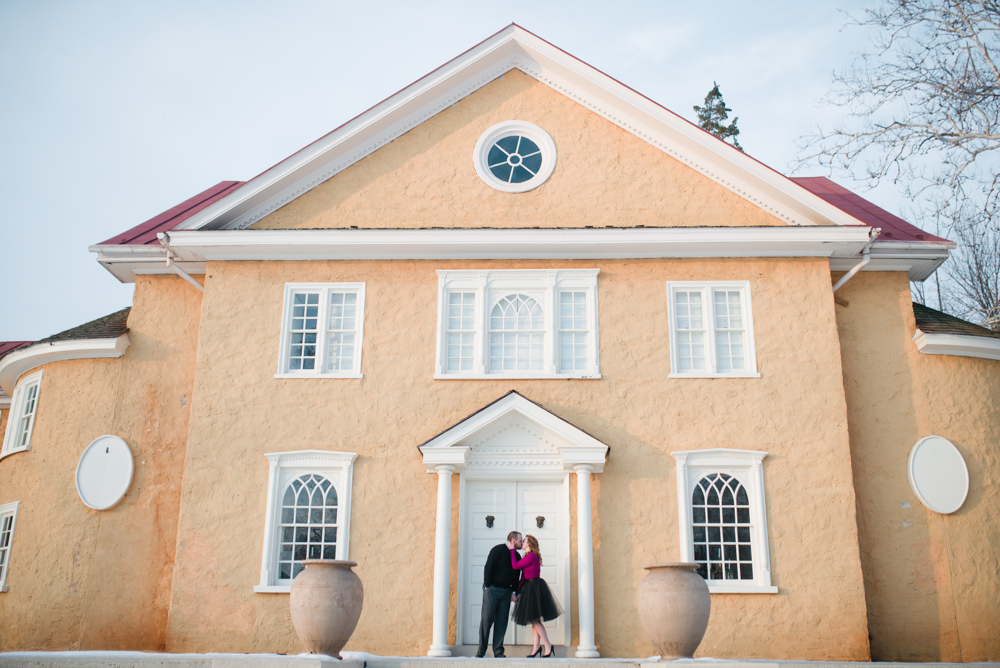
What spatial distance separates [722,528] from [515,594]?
3.68 metres

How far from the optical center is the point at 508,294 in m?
15.4

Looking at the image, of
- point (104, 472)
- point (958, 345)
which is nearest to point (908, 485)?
point (958, 345)

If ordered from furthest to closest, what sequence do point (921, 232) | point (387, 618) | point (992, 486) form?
point (921, 232) → point (992, 486) → point (387, 618)

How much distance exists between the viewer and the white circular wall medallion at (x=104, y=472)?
1518 centimetres

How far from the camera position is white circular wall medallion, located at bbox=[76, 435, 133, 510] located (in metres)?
15.2

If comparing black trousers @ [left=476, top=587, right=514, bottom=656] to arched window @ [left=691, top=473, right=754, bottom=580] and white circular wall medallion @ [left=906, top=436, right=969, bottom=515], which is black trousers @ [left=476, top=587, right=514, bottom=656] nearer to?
arched window @ [left=691, top=473, right=754, bottom=580]

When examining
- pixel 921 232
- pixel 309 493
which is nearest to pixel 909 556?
pixel 921 232

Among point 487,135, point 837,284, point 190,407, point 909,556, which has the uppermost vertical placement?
point 487,135

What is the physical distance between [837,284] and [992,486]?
4.27m

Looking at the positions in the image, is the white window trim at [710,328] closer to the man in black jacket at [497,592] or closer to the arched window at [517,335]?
the arched window at [517,335]

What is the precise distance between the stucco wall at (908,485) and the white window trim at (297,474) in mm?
8653

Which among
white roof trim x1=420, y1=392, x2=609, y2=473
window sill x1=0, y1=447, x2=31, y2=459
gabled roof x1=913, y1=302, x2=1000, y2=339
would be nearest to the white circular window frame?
white roof trim x1=420, y1=392, x2=609, y2=473

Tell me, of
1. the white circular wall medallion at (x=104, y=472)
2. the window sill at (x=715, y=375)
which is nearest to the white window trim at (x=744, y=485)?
the window sill at (x=715, y=375)

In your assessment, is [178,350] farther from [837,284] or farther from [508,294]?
[837,284]
